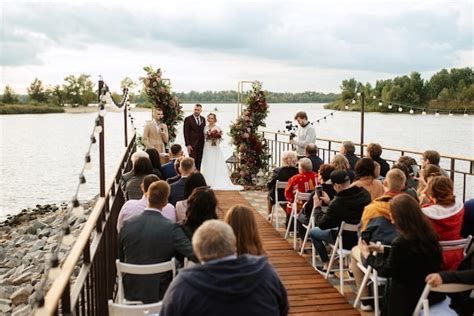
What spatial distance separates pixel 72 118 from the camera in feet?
258

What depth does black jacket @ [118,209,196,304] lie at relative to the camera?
10.6ft

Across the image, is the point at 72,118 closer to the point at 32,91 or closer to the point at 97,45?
the point at 32,91

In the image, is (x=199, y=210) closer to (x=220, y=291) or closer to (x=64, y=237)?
(x=64, y=237)

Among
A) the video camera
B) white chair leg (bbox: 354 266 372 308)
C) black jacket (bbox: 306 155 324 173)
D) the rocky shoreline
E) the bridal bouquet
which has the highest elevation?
the video camera

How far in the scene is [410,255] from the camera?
3.08 meters

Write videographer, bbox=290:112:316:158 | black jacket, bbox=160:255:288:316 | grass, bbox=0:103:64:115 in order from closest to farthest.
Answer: black jacket, bbox=160:255:288:316, videographer, bbox=290:112:316:158, grass, bbox=0:103:64:115

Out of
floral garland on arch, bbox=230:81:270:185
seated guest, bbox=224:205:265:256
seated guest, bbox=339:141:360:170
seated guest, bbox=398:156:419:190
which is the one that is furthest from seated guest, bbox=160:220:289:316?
floral garland on arch, bbox=230:81:270:185

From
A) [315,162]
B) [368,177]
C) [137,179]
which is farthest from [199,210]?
[315,162]

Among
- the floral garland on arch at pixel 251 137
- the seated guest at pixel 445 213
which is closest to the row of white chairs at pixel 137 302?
the seated guest at pixel 445 213

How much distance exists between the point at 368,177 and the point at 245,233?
87.1 inches

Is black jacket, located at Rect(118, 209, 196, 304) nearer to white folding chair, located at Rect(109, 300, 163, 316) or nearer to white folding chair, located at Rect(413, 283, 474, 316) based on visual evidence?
white folding chair, located at Rect(109, 300, 163, 316)

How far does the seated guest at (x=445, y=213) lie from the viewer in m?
3.44

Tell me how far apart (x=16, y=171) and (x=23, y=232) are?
1485cm

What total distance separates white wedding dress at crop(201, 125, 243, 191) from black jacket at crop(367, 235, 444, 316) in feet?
23.2
